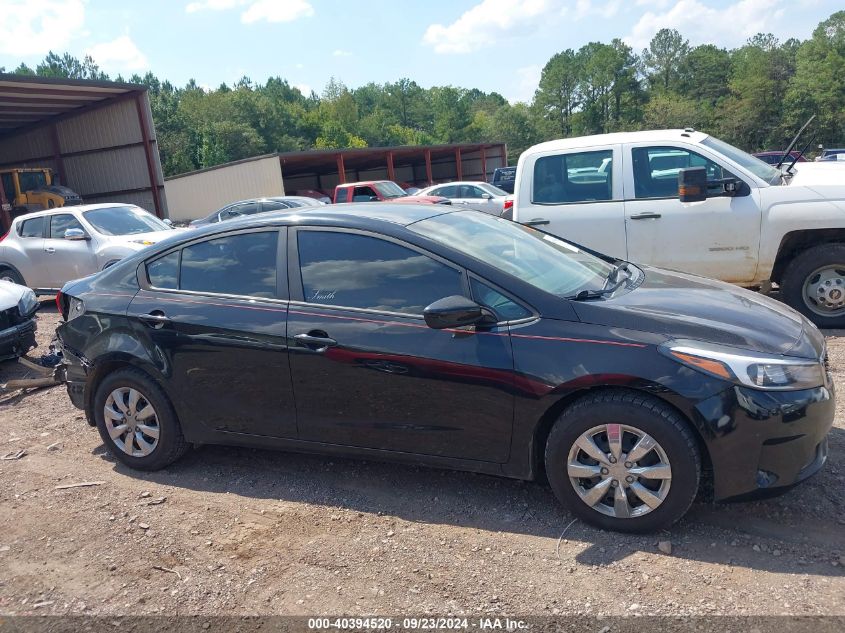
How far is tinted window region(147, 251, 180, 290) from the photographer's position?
4285mm

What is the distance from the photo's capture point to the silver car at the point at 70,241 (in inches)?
411

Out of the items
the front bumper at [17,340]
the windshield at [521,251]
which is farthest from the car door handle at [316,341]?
the front bumper at [17,340]

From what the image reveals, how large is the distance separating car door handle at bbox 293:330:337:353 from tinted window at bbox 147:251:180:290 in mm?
1076

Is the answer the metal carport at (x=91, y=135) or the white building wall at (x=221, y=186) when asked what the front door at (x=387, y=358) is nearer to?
the metal carport at (x=91, y=135)

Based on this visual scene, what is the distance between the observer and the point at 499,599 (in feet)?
9.45

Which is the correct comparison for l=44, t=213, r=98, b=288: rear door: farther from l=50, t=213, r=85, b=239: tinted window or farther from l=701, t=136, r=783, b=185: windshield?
l=701, t=136, r=783, b=185: windshield

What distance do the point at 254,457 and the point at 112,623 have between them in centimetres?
170

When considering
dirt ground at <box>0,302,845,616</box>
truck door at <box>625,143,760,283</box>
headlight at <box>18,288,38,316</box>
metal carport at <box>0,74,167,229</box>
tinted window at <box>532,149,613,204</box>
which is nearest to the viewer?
dirt ground at <box>0,302,845,616</box>

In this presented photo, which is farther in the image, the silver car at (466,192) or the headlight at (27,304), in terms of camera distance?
the silver car at (466,192)

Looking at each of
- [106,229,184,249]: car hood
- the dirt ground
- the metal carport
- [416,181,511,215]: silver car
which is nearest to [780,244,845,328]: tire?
the dirt ground

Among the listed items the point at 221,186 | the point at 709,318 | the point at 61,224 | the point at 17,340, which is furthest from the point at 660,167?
the point at 221,186

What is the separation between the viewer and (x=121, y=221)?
11.0 meters

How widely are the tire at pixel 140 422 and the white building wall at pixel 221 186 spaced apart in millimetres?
25521

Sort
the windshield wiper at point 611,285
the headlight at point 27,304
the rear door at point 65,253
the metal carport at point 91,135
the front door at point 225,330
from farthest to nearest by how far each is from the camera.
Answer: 1. the metal carport at point 91,135
2. the rear door at point 65,253
3. the headlight at point 27,304
4. the front door at point 225,330
5. the windshield wiper at point 611,285
